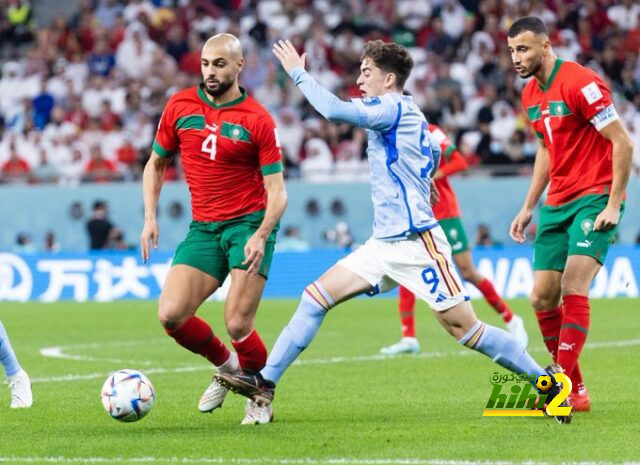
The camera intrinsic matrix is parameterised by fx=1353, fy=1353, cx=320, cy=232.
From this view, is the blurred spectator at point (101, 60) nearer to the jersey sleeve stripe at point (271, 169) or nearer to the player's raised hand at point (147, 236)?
the player's raised hand at point (147, 236)

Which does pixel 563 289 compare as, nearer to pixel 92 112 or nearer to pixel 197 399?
pixel 197 399

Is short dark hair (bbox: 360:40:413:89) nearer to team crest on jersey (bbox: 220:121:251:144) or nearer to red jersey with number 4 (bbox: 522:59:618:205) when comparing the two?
team crest on jersey (bbox: 220:121:251:144)

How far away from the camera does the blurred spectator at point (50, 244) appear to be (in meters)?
25.7

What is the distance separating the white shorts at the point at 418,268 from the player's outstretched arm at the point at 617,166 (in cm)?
108

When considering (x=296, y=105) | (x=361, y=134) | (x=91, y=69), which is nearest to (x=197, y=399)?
(x=361, y=134)

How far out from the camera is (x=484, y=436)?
7949 mm

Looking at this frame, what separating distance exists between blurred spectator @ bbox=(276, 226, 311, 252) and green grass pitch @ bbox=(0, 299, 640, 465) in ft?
24.8

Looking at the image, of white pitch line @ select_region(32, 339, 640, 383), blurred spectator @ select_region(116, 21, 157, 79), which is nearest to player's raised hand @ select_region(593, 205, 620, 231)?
white pitch line @ select_region(32, 339, 640, 383)

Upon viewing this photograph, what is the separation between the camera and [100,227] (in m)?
25.3

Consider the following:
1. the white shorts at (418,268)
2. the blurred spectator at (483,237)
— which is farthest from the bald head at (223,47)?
the blurred spectator at (483,237)

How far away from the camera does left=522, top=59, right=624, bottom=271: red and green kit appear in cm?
893

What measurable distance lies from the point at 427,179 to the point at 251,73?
769 inches

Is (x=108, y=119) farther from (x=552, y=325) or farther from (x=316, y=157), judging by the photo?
(x=552, y=325)

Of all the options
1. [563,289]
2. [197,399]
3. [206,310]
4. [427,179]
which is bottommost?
[206,310]
